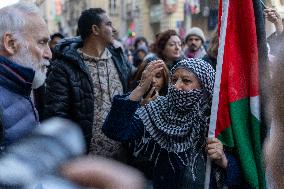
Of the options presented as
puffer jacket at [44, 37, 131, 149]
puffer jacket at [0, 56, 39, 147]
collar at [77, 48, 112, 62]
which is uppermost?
puffer jacket at [0, 56, 39, 147]

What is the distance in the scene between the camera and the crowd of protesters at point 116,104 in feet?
5.32

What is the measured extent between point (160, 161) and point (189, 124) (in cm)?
28

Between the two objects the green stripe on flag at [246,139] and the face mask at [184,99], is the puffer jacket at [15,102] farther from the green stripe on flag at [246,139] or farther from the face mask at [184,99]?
the green stripe on flag at [246,139]

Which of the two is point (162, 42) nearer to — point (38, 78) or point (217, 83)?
point (217, 83)

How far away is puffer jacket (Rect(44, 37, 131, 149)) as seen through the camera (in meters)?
3.76

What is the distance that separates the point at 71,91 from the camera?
3805 mm

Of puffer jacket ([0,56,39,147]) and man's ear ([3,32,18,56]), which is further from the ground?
man's ear ([3,32,18,56])

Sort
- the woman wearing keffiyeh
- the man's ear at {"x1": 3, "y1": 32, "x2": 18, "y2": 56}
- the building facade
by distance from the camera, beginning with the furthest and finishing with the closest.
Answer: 1. the building facade
2. the woman wearing keffiyeh
3. the man's ear at {"x1": 3, "y1": 32, "x2": 18, "y2": 56}

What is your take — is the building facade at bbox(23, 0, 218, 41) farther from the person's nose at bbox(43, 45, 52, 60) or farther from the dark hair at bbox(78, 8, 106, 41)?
the person's nose at bbox(43, 45, 52, 60)

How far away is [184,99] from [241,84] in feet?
1.12

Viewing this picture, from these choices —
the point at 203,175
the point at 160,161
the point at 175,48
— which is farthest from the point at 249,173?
the point at 175,48

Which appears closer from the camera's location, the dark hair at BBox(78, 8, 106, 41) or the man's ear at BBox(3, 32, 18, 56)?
the man's ear at BBox(3, 32, 18, 56)

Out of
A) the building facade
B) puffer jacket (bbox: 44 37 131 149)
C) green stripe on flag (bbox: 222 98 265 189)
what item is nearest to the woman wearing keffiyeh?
green stripe on flag (bbox: 222 98 265 189)

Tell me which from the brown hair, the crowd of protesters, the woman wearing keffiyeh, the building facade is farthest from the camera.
A: the building facade
